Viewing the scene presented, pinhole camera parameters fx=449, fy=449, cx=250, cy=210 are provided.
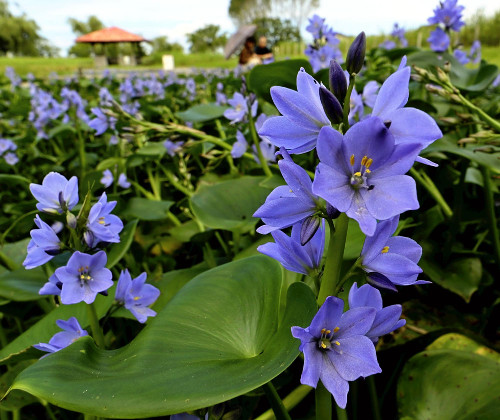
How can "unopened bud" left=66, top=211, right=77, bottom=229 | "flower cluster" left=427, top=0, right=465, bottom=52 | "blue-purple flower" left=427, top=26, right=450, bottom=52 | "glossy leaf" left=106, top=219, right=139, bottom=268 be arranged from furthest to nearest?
"blue-purple flower" left=427, top=26, right=450, bottom=52
"flower cluster" left=427, top=0, right=465, bottom=52
"glossy leaf" left=106, top=219, right=139, bottom=268
"unopened bud" left=66, top=211, right=77, bottom=229

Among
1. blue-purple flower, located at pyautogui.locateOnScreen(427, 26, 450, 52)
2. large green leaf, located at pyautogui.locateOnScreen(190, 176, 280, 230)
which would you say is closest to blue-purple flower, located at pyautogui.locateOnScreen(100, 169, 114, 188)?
large green leaf, located at pyautogui.locateOnScreen(190, 176, 280, 230)

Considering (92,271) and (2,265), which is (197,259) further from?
(92,271)

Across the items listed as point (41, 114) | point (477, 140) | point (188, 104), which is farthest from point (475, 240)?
point (188, 104)

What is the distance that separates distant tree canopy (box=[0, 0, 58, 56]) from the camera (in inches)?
1791

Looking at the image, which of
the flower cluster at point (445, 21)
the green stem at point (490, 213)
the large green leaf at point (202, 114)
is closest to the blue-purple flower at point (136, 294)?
the green stem at point (490, 213)

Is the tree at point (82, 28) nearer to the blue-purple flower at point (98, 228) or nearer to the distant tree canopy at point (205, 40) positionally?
the distant tree canopy at point (205, 40)

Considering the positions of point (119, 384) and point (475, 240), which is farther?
point (475, 240)

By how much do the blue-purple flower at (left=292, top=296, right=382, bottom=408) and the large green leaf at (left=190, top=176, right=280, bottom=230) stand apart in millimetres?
913

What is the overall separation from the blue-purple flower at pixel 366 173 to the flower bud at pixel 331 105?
6 cm

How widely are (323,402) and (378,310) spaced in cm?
16

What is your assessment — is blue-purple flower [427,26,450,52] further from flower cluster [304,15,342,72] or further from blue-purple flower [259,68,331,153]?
blue-purple flower [259,68,331,153]

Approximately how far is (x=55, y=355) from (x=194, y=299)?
0.25m

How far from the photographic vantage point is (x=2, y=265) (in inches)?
59.9

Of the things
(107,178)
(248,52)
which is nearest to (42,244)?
(107,178)
